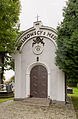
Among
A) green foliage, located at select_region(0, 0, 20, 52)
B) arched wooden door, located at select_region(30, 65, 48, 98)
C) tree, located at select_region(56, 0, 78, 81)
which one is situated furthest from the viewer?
arched wooden door, located at select_region(30, 65, 48, 98)

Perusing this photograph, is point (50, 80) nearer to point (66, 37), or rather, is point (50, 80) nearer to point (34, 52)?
point (34, 52)

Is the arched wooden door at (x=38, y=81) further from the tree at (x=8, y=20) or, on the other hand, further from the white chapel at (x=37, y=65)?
the tree at (x=8, y=20)

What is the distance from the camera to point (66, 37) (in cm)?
776

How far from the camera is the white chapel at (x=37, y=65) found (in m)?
9.64

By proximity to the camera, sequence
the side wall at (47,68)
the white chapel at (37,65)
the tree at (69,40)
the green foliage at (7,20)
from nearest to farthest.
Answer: the tree at (69,40) → the green foliage at (7,20) → the side wall at (47,68) → the white chapel at (37,65)

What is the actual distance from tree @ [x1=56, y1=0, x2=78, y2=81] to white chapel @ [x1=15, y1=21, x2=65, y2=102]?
1626 millimetres

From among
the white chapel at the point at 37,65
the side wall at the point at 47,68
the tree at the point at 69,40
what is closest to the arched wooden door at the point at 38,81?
the white chapel at the point at 37,65

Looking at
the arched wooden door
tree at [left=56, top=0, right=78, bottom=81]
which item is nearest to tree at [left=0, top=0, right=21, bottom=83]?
the arched wooden door

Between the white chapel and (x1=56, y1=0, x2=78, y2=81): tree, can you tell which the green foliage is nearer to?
the white chapel

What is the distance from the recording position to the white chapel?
380 inches

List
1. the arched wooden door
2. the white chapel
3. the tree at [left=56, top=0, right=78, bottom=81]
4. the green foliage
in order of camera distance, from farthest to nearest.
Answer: the arched wooden door < the white chapel < the green foliage < the tree at [left=56, top=0, right=78, bottom=81]

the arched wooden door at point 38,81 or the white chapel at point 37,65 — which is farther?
the arched wooden door at point 38,81

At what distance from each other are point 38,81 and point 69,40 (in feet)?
14.2

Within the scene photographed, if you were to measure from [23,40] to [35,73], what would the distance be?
9.93ft
